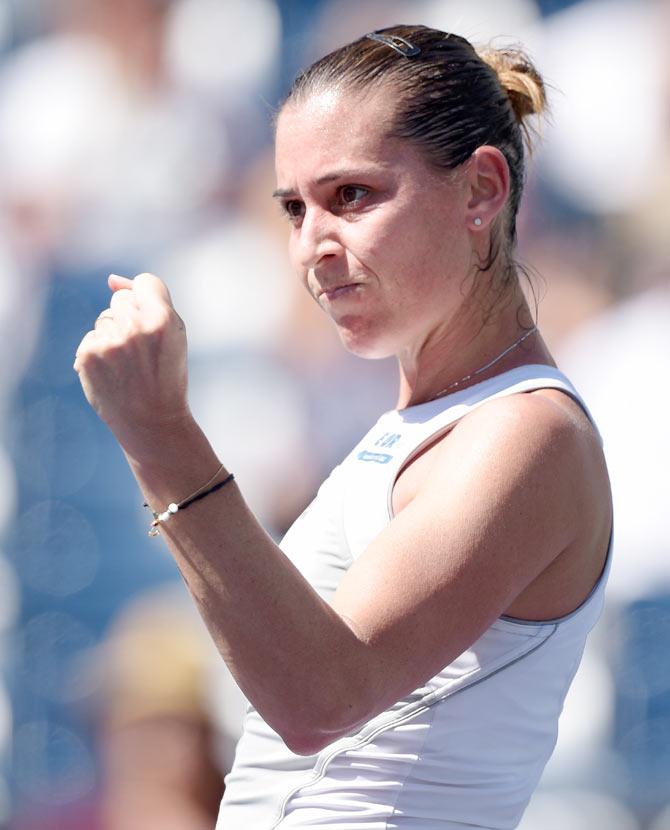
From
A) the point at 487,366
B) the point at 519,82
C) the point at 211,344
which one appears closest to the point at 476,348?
the point at 487,366

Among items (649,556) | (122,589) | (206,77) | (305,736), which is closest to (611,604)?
(649,556)

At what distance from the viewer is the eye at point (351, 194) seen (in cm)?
145

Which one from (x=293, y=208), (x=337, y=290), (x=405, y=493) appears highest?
(x=293, y=208)

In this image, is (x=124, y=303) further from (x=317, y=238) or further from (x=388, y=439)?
(x=388, y=439)

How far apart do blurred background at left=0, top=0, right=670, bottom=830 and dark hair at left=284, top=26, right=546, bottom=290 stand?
1550 millimetres

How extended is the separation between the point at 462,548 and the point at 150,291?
37 cm

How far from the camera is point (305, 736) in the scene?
1.16 meters

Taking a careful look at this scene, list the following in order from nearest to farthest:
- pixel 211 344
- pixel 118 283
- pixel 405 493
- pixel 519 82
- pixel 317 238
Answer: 1. pixel 118 283
2. pixel 405 493
3. pixel 317 238
4. pixel 519 82
5. pixel 211 344

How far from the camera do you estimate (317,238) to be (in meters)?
1.48

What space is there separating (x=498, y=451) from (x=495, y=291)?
1.28 feet

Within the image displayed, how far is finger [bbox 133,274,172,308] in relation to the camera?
1180mm

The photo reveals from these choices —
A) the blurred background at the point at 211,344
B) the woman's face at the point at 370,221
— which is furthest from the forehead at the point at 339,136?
the blurred background at the point at 211,344

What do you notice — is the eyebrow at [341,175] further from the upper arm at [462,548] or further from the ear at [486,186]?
the upper arm at [462,548]

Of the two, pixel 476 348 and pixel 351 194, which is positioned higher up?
pixel 351 194
